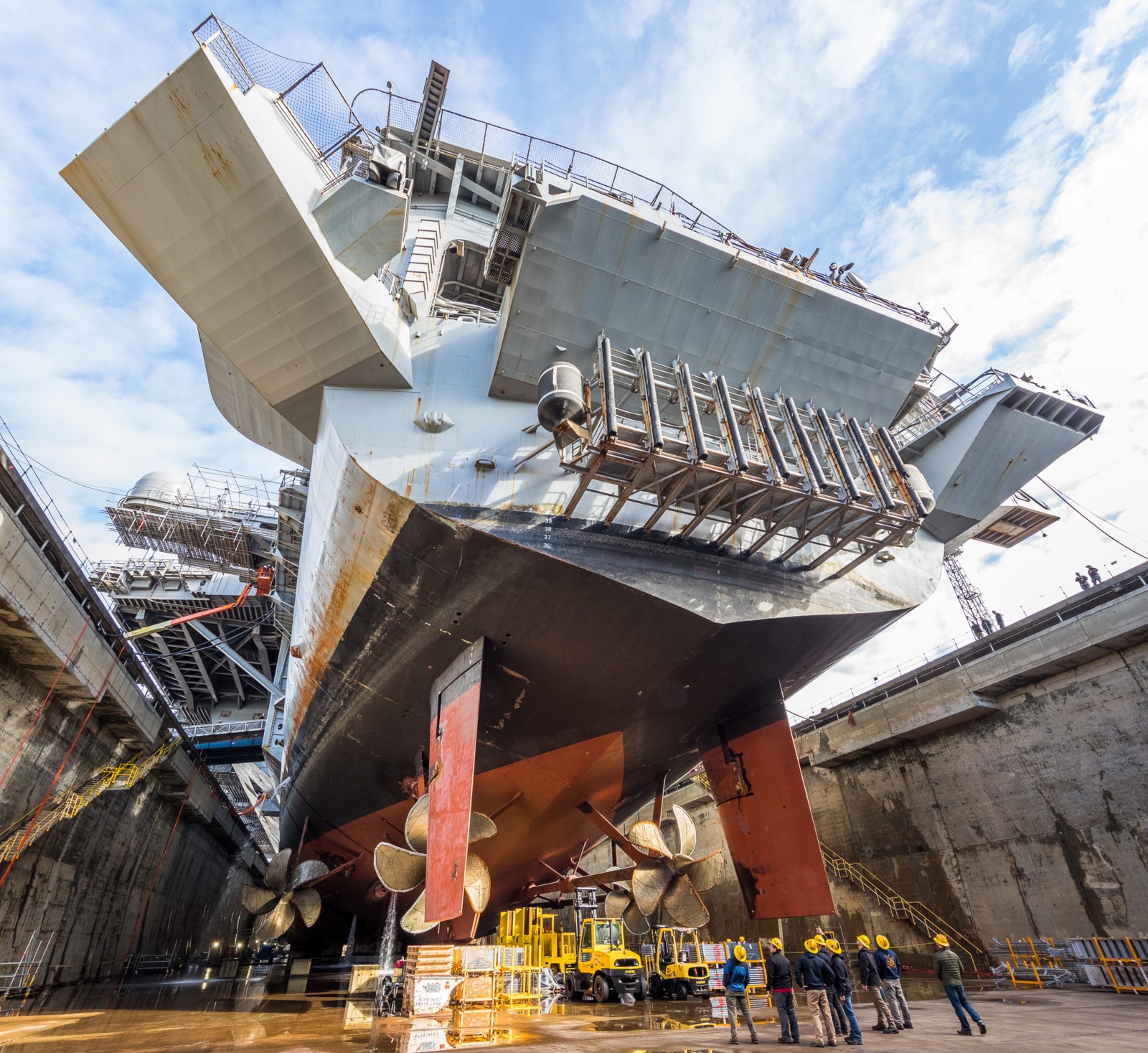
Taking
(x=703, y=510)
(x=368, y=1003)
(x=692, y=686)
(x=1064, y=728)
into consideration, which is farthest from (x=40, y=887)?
(x=1064, y=728)

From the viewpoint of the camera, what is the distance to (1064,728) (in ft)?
45.1

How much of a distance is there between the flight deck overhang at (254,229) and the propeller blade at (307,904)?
1018 centimetres

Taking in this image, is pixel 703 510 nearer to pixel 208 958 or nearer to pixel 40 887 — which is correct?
pixel 40 887

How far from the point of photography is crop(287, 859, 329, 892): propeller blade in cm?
1253

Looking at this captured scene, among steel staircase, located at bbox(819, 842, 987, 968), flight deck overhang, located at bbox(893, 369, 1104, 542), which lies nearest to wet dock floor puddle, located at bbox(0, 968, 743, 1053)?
steel staircase, located at bbox(819, 842, 987, 968)

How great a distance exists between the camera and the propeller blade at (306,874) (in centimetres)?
1253

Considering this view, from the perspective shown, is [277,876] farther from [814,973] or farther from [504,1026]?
[814,973]

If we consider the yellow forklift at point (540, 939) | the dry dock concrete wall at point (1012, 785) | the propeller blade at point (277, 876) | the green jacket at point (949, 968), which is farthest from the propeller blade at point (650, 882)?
the propeller blade at point (277, 876)

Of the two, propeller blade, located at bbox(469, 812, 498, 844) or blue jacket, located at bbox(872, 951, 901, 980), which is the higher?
propeller blade, located at bbox(469, 812, 498, 844)

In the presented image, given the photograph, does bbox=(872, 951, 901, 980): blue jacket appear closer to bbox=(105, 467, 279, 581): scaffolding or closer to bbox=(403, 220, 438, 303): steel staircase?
bbox=(403, 220, 438, 303): steel staircase

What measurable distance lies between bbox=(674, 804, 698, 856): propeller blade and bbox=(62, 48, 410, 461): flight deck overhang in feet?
27.1

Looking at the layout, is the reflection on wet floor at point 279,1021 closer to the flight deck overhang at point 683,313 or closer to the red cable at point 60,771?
the red cable at point 60,771

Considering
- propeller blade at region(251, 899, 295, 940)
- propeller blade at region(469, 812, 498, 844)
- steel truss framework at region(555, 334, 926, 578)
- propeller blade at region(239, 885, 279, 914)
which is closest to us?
steel truss framework at region(555, 334, 926, 578)

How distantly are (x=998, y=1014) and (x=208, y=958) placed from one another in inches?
1475
